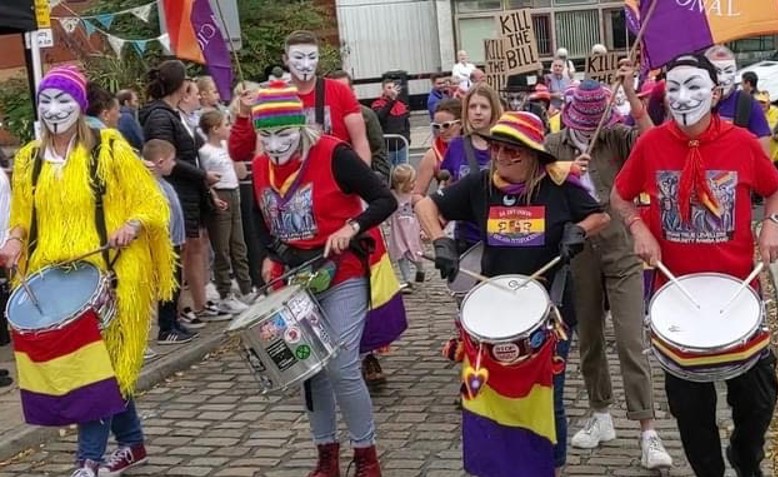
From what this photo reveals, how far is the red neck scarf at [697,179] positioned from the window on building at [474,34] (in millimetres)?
26954

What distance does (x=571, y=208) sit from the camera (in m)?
4.71

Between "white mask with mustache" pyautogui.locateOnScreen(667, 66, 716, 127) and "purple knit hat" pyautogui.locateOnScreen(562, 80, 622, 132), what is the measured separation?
2.65 feet

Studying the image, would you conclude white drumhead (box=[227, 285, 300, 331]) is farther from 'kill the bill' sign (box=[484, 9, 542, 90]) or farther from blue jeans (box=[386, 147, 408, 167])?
blue jeans (box=[386, 147, 408, 167])

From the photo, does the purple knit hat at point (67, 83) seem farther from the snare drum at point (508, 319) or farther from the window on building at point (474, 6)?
the window on building at point (474, 6)

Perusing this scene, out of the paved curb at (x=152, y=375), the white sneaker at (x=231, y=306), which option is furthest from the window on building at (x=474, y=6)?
the paved curb at (x=152, y=375)

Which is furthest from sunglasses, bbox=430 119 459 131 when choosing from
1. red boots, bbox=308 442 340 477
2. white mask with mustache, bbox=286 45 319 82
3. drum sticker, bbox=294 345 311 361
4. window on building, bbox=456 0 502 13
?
window on building, bbox=456 0 502 13

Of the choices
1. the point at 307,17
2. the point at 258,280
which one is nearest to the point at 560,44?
the point at 307,17

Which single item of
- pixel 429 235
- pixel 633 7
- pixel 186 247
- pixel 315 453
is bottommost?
pixel 315 453

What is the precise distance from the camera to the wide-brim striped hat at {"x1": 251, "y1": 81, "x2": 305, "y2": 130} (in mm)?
5109

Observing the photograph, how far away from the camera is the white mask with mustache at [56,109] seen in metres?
5.36

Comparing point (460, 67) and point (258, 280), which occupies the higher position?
point (460, 67)

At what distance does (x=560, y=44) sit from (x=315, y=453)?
26.8 metres

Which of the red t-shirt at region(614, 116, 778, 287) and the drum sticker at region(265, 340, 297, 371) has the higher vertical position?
the red t-shirt at region(614, 116, 778, 287)

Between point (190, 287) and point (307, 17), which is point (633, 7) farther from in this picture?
point (307, 17)
